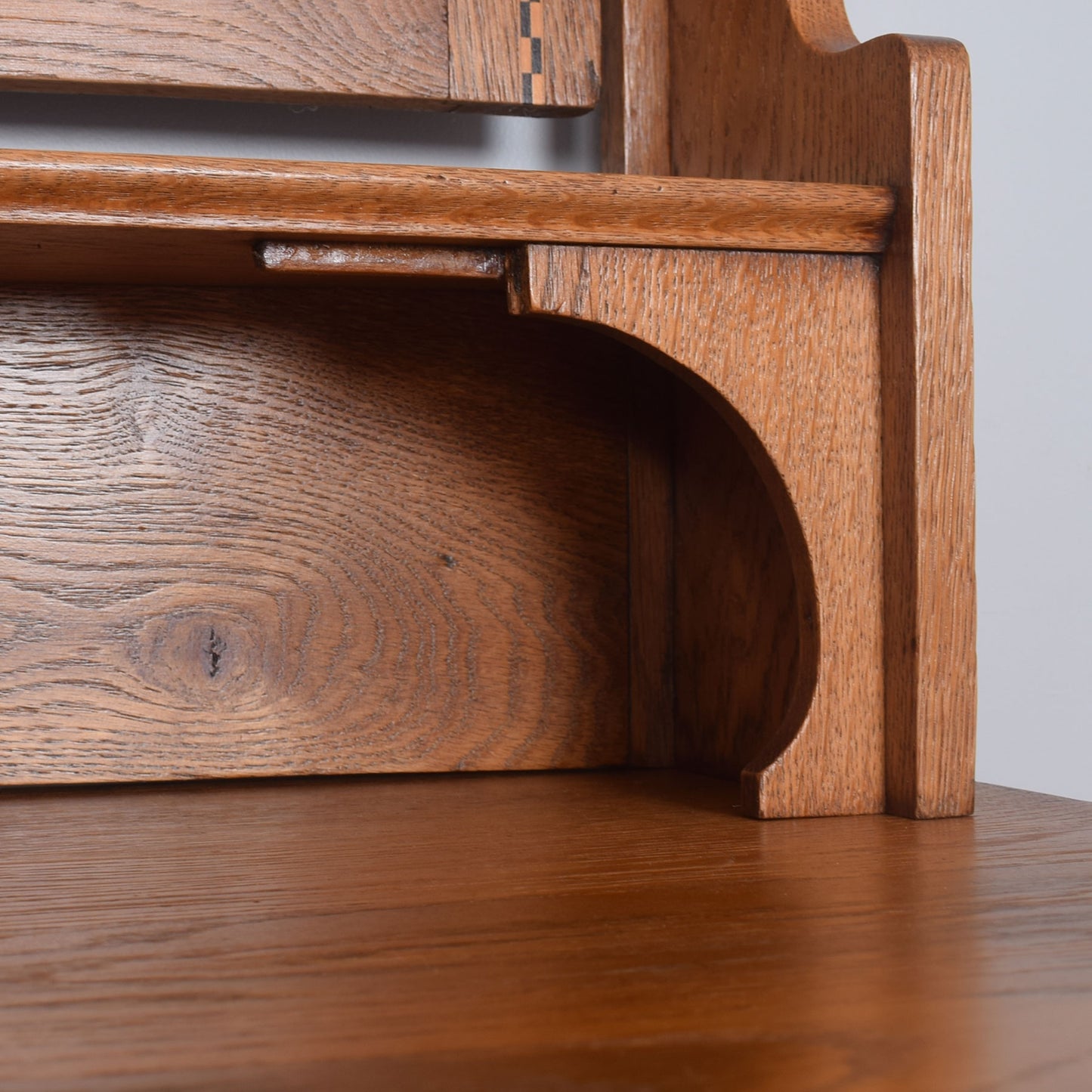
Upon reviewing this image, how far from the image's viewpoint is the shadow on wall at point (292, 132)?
0.85m

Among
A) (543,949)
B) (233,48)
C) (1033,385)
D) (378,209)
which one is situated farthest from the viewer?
(1033,385)

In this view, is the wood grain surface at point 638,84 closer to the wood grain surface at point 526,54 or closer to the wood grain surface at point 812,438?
the wood grain surface at point 526,54

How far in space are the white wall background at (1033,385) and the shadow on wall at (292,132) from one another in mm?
346

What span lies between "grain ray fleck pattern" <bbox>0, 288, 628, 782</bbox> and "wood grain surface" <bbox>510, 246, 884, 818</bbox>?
208 mm

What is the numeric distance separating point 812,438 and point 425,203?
0.73 feet

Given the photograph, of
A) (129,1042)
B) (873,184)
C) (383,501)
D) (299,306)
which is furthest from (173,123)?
(129,1042)

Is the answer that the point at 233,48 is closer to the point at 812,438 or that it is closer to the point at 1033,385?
the point at 812,438

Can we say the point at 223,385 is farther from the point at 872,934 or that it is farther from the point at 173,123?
the point at 872,934

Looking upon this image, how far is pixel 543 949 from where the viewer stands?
44cm

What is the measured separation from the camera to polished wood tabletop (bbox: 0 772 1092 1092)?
0.33 meters

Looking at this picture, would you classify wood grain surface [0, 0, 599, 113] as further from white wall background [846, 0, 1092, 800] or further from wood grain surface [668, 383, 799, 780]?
white wall background [846, 0, 1092, 800]

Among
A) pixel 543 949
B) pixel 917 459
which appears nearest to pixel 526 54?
pixel 917 459

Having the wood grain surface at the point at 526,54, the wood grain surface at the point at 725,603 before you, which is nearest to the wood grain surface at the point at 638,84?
the wood grain surface at the point at 526,54

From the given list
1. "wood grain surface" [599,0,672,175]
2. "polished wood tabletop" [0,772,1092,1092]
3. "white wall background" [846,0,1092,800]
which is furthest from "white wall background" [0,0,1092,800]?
"polished wood tabletop" [0,772,1092,1092]
